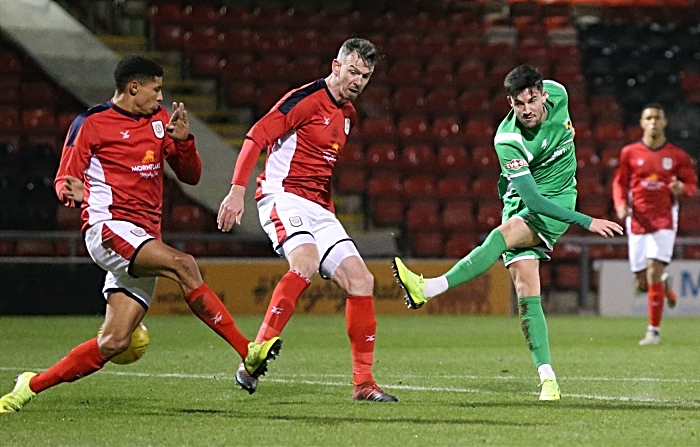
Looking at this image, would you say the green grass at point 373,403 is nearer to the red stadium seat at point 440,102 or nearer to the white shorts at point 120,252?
the white shorts at point 120,252

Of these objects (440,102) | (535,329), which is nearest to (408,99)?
(440,102)

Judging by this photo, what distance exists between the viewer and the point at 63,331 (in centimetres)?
1230

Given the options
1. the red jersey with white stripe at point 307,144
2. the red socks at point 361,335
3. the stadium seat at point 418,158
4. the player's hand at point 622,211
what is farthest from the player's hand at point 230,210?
the stadium seat at point 418,158

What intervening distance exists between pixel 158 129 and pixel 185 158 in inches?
7.9

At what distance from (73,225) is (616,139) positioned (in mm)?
8472

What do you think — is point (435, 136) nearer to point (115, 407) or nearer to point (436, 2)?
point (436, 2)

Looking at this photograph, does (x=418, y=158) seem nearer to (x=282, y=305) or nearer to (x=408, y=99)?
(x=408, y=99)

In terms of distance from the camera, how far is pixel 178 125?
241 inches

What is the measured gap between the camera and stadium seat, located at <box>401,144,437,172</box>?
59.0 ft

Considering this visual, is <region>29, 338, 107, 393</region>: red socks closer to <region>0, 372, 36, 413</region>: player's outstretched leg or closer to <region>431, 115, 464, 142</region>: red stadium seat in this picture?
<region>0, 372, 36, 413</region>: player's outstretched leg

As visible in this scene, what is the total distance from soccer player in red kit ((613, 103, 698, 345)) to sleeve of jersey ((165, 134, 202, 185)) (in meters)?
6.24

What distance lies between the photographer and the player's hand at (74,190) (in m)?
5.70

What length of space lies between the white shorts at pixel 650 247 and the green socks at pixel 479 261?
18.4ft

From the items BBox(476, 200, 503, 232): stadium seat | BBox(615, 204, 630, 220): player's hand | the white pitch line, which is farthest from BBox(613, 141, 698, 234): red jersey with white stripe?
BBox(476, 200, 503, 232): stadium seat
